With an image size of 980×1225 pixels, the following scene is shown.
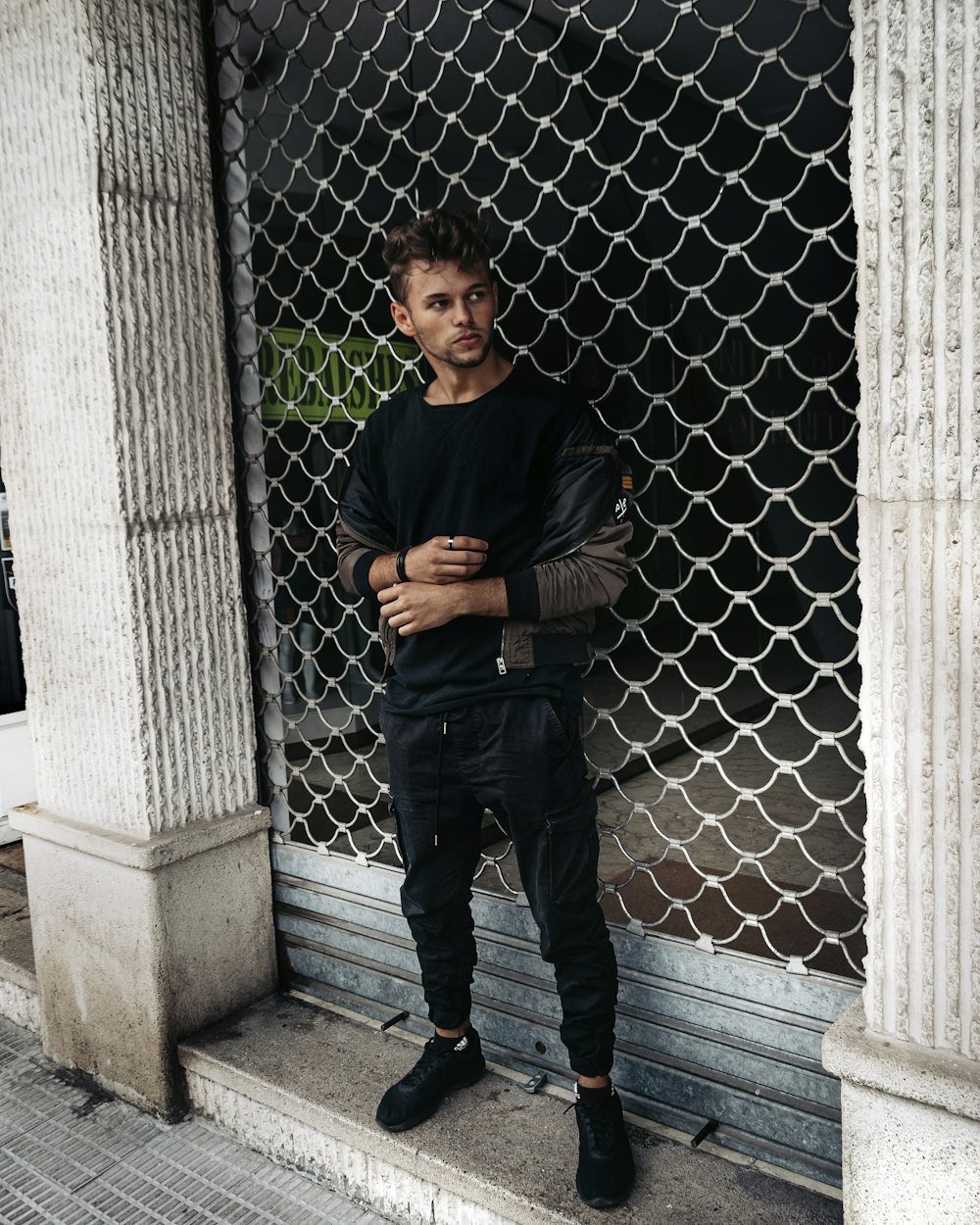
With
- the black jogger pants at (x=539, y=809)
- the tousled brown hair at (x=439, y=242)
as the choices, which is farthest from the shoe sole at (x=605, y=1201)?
the tousled brown hair at (x=439, y=242)

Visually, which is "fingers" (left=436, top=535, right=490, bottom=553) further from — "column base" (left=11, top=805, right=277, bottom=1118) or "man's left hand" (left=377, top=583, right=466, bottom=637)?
"column base" (left=11, top=805, right=277, bottom=1118)

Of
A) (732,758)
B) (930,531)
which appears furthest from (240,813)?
(732,758)

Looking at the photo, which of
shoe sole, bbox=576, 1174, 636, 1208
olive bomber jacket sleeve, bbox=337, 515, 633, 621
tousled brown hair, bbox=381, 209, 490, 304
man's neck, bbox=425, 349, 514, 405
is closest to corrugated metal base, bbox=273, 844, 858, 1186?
shoe sole, bbox=576, 1174, 636, 1208

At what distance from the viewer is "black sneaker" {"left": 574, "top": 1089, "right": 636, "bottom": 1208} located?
6.93 ft

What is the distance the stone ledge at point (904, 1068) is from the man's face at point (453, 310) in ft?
4.74

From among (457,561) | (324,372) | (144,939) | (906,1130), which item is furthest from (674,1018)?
(324,372)

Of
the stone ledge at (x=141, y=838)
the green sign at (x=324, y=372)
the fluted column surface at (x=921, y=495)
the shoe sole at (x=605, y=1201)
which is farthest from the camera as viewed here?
the green sign at (x=324, y=372)

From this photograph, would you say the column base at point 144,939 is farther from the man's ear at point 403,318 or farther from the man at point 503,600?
the man's ear at point 403,318

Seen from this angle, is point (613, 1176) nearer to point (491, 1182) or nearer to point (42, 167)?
point (491, 1182)

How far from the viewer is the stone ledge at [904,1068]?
165 centimetres

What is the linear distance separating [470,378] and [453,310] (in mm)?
152

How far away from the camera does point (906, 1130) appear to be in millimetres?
1707

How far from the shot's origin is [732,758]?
5.39 meters

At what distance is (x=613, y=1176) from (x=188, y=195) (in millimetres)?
2640
